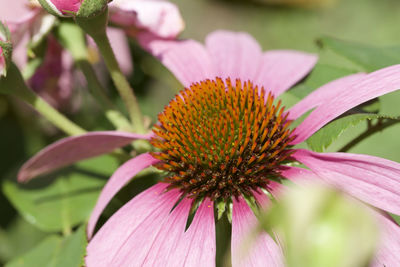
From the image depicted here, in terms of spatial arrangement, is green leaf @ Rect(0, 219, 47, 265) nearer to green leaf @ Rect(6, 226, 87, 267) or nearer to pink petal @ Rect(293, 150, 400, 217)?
green leaf @ Rect(6, 226, 87, 267)

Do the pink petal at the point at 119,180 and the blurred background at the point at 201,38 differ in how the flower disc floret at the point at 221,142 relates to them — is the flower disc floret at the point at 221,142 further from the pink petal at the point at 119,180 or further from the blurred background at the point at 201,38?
the blurred background at the point at 201,38

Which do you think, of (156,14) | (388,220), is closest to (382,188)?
(388,220)

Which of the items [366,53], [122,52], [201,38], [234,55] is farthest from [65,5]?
[201,38]

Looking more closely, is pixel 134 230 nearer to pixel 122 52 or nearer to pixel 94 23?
pixel 94 23

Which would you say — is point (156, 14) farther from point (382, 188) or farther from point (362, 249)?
point (362, 249)

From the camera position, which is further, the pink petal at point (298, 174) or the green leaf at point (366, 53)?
the green leaf at point (366, 53)

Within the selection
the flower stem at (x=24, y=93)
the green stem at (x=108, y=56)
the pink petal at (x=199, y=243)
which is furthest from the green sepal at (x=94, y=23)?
the pink petal at (x=199, y=243)
